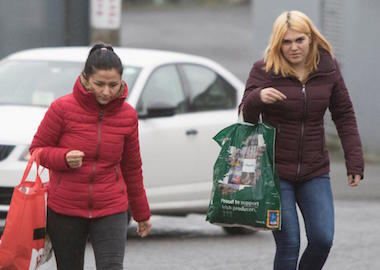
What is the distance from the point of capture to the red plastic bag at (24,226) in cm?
602

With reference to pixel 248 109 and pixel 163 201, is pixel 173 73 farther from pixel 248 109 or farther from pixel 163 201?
pixel 248 109

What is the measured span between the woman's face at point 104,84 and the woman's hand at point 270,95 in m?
0.92

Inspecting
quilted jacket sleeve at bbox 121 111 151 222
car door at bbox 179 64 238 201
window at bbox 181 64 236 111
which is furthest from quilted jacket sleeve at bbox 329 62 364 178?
window at bbox 181 64 236 111

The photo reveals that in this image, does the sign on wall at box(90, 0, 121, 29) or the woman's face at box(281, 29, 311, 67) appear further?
the sign on wall at box(90, 0, 121, 29)

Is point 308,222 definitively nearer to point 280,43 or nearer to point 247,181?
point 247,181

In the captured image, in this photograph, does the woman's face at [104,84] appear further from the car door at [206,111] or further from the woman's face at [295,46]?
the car door at [206,111]

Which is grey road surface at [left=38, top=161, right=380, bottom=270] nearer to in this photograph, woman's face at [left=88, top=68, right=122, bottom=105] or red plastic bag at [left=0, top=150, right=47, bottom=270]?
red plastic bag at [left=0, top=150, right=47, bottom=270]

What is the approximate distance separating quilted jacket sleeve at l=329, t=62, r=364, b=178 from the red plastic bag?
1788 millimetres

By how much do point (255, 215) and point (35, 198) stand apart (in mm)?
1324

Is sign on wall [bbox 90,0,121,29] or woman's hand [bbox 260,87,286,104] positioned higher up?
woman's hand [bbox 260,87,286,104]

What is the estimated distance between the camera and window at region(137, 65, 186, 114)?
34.3ft

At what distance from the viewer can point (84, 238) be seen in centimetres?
620

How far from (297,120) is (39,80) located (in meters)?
4.44

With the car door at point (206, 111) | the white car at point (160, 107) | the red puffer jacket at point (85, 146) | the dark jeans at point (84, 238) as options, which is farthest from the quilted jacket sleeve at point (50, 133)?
the car door at point (206, 111)
